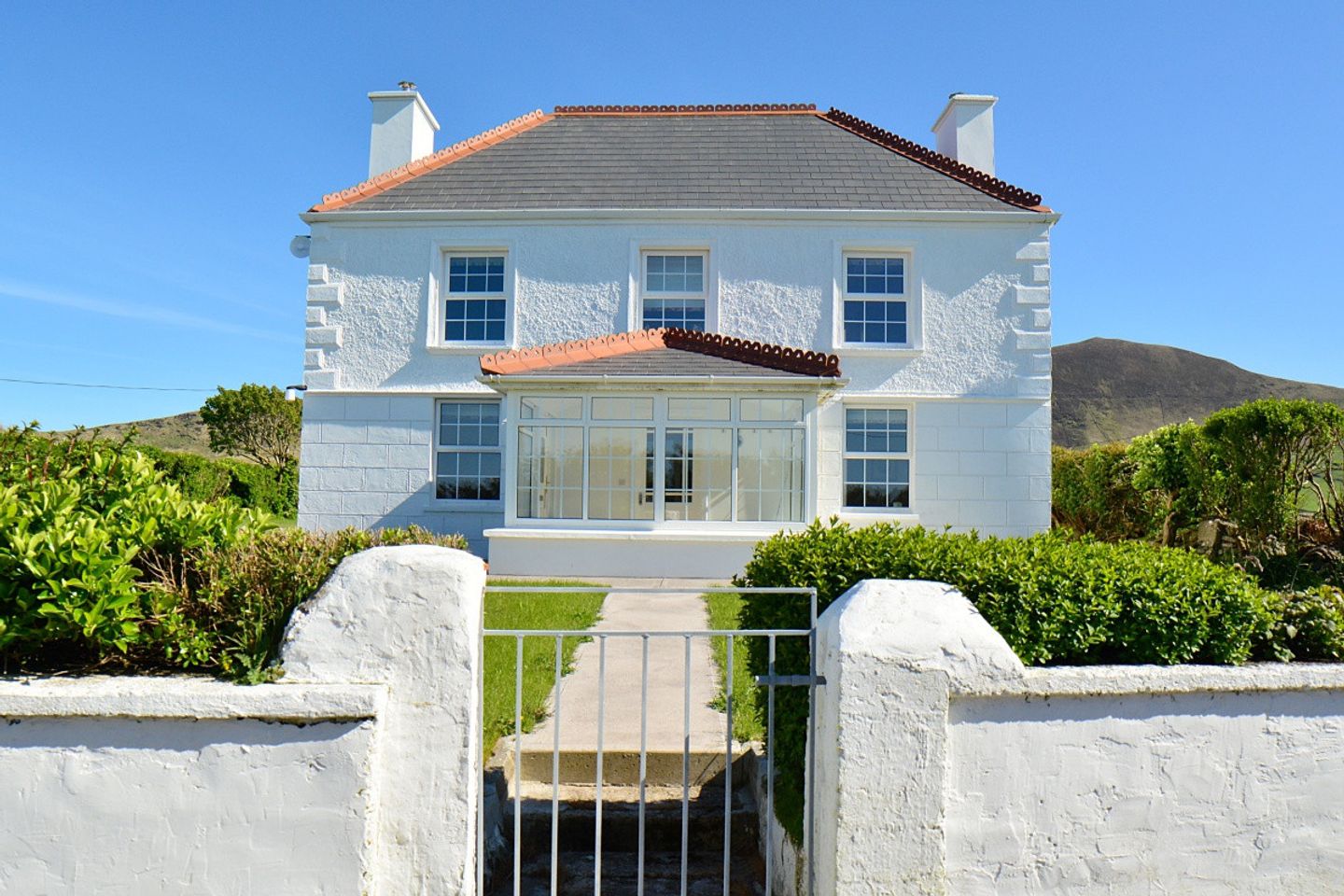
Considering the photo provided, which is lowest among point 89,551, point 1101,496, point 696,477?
point 89,551

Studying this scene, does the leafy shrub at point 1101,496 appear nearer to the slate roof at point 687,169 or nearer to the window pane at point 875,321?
the window pane at point 875,321

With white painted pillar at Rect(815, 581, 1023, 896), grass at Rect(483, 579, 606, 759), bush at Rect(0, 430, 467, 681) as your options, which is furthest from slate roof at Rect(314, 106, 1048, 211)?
white painted pillar at Rect(815, 581, 1023, 896)

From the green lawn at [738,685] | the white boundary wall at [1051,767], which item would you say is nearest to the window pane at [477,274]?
the green lawn at [738,685]

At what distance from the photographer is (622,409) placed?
543 inches

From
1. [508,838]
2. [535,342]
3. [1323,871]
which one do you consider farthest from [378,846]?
[535,342]

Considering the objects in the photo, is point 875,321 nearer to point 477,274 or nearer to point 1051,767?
point 477,274

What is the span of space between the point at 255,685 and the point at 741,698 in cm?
398

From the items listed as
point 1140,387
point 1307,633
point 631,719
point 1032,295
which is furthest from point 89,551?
point 1140,387

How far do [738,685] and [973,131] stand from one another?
1394 cm

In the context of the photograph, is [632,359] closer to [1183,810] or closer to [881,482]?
[881,482]

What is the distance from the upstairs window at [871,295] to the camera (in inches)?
608

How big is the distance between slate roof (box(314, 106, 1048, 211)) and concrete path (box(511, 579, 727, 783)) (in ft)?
30.4

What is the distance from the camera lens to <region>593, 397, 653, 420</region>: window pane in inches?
541

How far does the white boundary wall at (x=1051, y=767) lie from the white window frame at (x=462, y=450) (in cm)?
1201
